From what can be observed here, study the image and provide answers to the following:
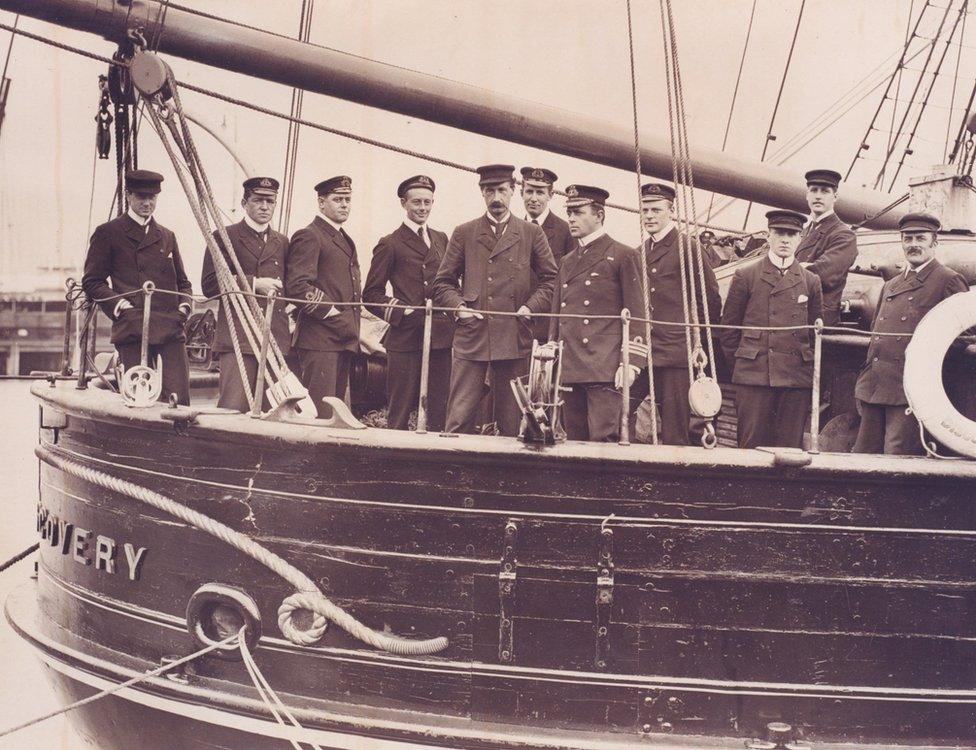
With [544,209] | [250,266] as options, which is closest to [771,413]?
[544,209]

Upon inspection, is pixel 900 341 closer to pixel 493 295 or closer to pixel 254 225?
pixel 493 295

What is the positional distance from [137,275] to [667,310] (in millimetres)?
3097

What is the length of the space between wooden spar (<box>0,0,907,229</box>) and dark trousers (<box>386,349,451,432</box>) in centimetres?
152

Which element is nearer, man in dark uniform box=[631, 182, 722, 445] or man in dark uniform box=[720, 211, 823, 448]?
man in dark uniform box=[720, 211, 823, 448]

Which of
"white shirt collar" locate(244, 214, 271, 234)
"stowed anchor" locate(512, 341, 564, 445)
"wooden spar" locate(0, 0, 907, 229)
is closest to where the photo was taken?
"stowed anchor" locate(512, 341, 564, 445)

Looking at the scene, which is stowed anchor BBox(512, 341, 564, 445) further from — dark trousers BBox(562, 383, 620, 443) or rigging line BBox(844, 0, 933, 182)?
rigging line BBox(844, 0, 933, 182)

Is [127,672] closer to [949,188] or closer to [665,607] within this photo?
[665,607]

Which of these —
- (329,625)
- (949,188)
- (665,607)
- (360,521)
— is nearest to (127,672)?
(329,625)

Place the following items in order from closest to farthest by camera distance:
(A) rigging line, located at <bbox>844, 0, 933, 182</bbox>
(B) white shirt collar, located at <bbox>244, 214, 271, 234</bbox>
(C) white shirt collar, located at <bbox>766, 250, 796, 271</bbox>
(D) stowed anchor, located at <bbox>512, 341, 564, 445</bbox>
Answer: (D) stowed anchor, located at <bbox>512, 341, 564, 445</bbox> < (C) white shirt collar, located at <bbox>766, 250, 796, 271</bbox> < (B) white shirt collar, located at <bbox>244, 214, 271, 234</bbox> < (A) rigging line, located at <bbox>844, 0, 933, 182</bbox>

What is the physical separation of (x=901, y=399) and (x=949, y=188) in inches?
85.9

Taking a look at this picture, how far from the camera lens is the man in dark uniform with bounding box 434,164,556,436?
525cm

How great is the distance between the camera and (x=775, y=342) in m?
5.08

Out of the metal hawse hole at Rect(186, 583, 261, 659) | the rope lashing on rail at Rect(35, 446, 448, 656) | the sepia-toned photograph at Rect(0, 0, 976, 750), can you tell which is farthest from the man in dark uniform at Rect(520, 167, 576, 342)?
the metal hawse hole at Rect(186, 583, 261, 659)

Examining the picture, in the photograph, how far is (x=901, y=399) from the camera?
4.85 metres
